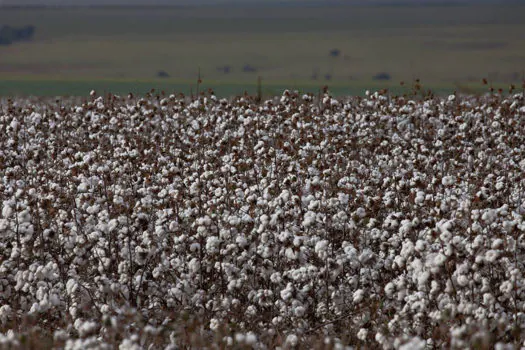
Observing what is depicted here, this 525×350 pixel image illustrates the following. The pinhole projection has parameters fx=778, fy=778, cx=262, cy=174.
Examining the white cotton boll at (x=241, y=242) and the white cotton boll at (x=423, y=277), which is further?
the white cotton boll at (x=241, y=242)

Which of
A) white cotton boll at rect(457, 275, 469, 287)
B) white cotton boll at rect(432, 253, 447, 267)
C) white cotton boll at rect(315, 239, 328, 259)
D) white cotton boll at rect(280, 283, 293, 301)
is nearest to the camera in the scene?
white cotton boll at rect(432, 253, 447, 267)

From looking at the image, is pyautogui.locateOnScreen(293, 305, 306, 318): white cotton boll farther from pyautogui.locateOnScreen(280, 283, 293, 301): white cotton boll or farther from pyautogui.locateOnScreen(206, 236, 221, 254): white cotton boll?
pyautogui.locateOnScreen(206, 236, 221, 254): white cotton boll

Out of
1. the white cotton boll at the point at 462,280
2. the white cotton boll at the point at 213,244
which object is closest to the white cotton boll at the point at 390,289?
the white cotton boll at the point at 462,280

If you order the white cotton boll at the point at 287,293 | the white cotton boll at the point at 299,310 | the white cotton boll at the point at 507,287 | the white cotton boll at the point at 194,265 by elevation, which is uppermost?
the white cotton boll at the point at 194,265

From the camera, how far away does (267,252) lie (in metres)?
7.62

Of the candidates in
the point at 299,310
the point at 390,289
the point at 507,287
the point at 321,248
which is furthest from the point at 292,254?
the point at 507,287

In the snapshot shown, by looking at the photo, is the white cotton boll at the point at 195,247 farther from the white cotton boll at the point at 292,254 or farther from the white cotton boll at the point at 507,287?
the white cotton boll at the point at 507,287

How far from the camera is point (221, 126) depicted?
1568 cm

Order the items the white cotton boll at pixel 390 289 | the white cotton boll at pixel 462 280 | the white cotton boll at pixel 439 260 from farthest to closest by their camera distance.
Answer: the white cotton boll at pixel 390 289 < the white cotton boll at pixel 462 280 < the white cotton boll at pixel 439 260

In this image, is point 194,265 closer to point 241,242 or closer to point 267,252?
point 241,242

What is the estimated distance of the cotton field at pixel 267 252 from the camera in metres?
6.50

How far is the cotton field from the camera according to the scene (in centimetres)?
650

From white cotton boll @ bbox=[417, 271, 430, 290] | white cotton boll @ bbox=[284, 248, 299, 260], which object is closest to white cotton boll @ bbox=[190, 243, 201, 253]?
white cotton boll @ bbox=[284, 248, 299, 260]

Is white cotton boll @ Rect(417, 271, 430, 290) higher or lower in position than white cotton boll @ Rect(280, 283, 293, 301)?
higher
